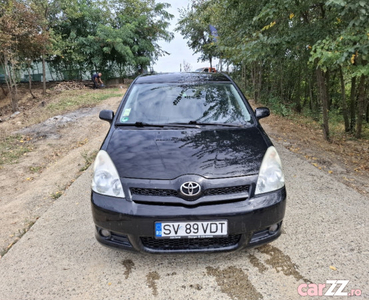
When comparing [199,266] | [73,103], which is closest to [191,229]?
[199,266]

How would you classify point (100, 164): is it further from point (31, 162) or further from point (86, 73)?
point (86, 73)

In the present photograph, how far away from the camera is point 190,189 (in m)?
1.92

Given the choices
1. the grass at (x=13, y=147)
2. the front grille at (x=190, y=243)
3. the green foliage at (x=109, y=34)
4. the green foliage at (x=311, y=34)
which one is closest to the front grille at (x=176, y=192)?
the front grille at (x=190, y=243)

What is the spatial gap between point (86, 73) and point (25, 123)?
1331 cm

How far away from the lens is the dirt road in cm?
199

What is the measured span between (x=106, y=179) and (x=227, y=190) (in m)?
0.94

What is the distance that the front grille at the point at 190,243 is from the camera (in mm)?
1988

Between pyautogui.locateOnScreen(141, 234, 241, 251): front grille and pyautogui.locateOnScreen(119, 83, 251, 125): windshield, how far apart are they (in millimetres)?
1190

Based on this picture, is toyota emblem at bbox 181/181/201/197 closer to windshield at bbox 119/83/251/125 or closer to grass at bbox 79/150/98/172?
windshield at bbox 119/83/251/125

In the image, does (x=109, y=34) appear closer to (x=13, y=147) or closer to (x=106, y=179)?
(x=13, y=147)

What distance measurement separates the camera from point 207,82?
10.9 feet

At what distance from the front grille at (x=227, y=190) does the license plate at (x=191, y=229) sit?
20cm

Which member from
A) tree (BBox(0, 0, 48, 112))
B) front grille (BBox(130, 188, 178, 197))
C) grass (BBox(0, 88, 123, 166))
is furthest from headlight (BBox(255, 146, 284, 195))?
tree (BBox(0, 0, 48, 112))

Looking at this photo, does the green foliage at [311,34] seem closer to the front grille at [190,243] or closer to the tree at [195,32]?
the front grille at [190,243]
